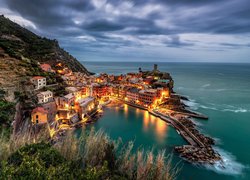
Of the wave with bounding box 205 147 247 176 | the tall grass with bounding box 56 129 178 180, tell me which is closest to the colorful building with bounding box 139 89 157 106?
the wave with bounding box 205 147 247 176

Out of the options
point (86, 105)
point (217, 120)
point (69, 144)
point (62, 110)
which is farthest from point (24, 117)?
point (217, 120)

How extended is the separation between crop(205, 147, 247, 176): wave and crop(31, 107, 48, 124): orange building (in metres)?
20.2

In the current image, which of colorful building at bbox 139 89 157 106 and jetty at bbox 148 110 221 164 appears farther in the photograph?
colorful building at bbox 139 89 157 106

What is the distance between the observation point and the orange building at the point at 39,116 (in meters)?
22.0

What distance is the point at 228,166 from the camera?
1742 cm

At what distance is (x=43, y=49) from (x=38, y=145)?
61.5 metres

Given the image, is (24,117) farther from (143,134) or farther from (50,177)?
(50,177)

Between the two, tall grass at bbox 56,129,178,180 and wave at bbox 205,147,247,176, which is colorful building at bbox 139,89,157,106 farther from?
tall grass at bbox 56,129,178,180

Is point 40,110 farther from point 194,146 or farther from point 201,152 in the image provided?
point 201,152

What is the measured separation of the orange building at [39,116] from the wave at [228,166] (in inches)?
797

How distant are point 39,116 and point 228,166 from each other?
23.3m

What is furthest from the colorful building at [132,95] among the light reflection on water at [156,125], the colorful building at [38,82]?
the colorful building at [38,82]

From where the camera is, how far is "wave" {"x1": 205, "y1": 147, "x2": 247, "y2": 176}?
16.5 m

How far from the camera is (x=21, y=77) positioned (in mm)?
29172
